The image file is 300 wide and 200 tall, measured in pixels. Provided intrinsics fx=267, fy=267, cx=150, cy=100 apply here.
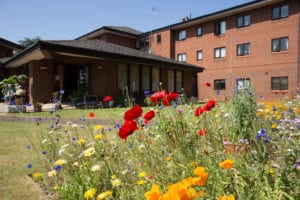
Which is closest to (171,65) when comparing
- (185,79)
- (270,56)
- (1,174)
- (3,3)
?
(185,79)

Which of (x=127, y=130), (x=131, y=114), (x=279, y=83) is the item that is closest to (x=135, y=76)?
(x=279, y=83)

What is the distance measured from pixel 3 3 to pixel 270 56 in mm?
24022

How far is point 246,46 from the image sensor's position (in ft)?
80.4

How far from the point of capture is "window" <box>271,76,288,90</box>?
2228 cm

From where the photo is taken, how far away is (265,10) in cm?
2295

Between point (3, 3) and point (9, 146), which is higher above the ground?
point (3, 3)

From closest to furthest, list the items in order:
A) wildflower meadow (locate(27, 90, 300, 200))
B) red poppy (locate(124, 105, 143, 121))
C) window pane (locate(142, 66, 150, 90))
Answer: wildflower meadow (locate(27, 90, 300, 200)) < red poppy (locate(124, 105, 143, 121)) < window pane (locate(142, 66, 150, 90))

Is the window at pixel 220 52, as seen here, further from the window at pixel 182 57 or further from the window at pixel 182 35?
the window at pixel 182 35

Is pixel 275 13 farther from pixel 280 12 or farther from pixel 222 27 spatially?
pixel 222 27

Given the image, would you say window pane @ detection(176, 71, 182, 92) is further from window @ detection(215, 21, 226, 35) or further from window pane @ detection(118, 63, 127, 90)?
window pane @ detection(118, 63, 127, 90)

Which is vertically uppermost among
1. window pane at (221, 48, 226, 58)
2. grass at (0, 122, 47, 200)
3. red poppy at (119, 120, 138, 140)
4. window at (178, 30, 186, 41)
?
window at (178, 30, 186, 41)

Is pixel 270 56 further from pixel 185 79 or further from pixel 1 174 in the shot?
pixel 1 174

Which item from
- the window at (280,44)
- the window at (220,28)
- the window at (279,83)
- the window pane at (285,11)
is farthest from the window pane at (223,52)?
the window pane at (285,11)

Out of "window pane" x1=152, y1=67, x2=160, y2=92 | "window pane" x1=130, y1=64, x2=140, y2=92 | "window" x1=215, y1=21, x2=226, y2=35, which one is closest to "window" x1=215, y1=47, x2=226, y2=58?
"window" x1=215, y1=21, x2=226, y2=35
